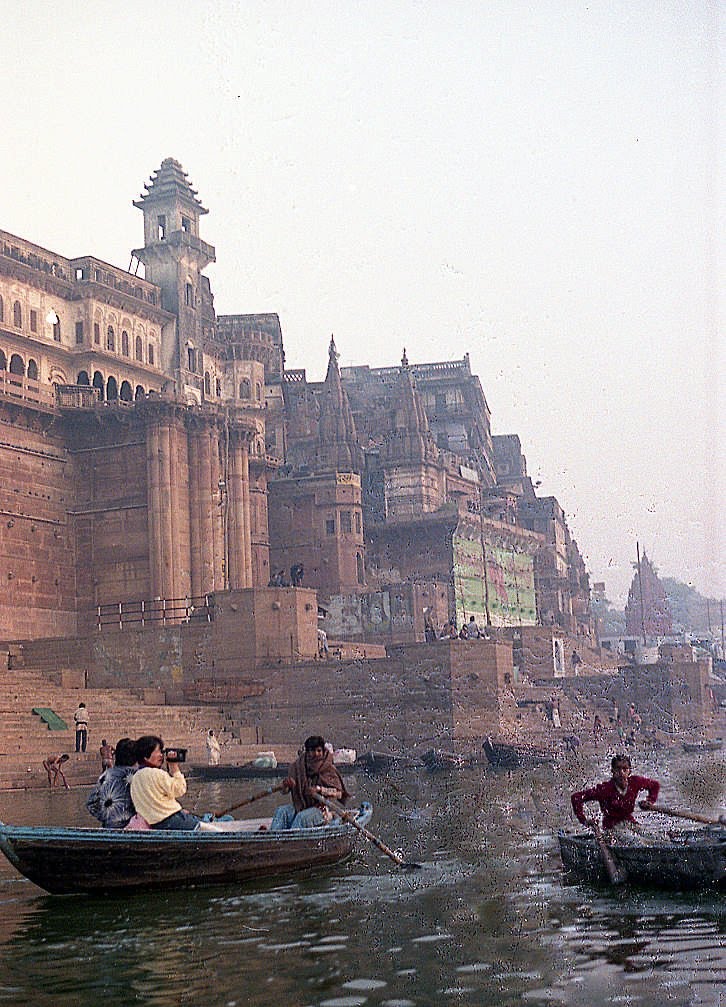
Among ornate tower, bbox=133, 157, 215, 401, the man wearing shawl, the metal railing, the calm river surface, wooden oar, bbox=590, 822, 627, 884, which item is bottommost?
the calm river surface

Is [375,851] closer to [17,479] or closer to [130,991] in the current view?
[130,991]

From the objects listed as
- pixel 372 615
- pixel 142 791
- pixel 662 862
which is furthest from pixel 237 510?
pixel 662 862

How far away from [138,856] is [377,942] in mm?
3137

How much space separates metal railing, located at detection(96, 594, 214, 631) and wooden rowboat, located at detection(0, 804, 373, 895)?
30506 mm

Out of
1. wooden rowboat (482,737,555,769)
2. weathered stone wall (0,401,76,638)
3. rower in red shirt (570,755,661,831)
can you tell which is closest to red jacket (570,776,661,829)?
rower in red shirt (570,755,661,831)

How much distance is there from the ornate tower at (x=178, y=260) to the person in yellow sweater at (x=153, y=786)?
44198mm

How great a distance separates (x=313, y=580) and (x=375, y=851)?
43.3 m

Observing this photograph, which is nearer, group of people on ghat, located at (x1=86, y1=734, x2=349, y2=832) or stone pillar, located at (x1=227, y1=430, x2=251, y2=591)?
group of people on ghat, located at (x1=86, y1=734, x2=349, y2=832)

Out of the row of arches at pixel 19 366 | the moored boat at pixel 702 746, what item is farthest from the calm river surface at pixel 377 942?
the row of arches at pixel 19 366

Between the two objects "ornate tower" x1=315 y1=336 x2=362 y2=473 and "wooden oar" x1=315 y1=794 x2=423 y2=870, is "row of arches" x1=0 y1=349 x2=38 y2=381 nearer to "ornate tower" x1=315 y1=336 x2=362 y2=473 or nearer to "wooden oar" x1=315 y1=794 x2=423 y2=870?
"ornate tower" x1=315 y1=336 x2=362 y2=473

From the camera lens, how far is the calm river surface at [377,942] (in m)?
9.76

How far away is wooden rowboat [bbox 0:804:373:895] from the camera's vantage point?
13.4 meters

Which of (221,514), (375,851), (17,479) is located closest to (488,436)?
(221,514)

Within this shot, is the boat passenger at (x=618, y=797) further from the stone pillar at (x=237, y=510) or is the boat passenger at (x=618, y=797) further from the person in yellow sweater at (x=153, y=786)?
the stone pillar at (x=237, y=510)
